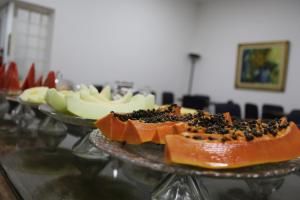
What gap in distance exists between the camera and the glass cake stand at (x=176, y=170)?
37cm

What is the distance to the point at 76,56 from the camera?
477cm

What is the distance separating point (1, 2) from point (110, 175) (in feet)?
15.0

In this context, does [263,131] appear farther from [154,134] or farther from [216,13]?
[216,13]

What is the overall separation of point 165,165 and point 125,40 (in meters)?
5.16

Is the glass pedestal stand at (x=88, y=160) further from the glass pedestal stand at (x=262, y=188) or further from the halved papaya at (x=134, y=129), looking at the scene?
the glass pedestal stand at (x=262, y=188)

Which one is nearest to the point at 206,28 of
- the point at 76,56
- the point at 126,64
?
the point at 126,64

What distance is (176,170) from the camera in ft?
1.21

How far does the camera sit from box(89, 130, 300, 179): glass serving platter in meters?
0.37

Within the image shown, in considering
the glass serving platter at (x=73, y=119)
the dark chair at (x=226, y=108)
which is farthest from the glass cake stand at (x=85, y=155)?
the dark chair at (x=226, y=108)

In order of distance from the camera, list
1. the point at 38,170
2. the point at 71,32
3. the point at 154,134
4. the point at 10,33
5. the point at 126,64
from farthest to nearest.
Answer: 1. the point at 126,64
2. the point at 71,32
3. the point at 10,33
4. the point at 38,170
5. the point at 154,134

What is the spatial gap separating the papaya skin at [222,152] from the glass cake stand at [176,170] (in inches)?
0.4

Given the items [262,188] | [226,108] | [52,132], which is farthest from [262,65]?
[262,188]

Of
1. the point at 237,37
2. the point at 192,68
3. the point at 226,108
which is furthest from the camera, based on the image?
the point at 192,68

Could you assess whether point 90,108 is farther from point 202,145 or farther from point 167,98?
point 167,98
